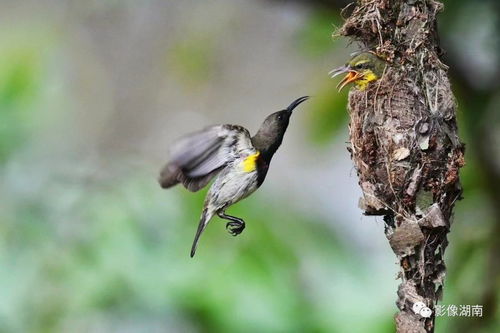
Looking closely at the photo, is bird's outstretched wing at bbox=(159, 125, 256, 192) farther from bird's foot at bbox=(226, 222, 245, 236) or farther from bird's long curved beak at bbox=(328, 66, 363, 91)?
bird's long curved beak at bbox=(328, 66, 363, 91)

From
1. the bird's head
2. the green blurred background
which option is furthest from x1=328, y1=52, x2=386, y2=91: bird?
the green blurred background

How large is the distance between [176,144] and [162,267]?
1.42 metres

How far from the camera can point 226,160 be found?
→ 1098 mm

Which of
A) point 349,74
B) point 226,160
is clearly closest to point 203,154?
point 226,160

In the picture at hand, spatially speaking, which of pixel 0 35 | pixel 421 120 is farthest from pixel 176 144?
pixel 0 35

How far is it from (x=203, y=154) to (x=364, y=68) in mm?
414

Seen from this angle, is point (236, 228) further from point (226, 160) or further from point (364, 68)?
point (364, 68)

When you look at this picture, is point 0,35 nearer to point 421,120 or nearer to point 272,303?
point 272,303

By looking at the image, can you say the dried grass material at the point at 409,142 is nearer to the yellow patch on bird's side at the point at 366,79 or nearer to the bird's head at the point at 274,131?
the yellow patch on bird's side at the point at 366,79

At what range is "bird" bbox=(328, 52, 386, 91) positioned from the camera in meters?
1.35

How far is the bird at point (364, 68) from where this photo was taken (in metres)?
1.35

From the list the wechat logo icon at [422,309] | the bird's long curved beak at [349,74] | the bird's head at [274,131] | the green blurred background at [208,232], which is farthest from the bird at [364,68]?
the green blurred background at [208,232]

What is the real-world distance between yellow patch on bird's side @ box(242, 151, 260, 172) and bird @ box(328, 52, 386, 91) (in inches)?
12.3

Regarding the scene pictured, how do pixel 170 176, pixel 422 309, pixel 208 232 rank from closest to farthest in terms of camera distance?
pixel 170 176
pixel 422 309
pixel 208 232
